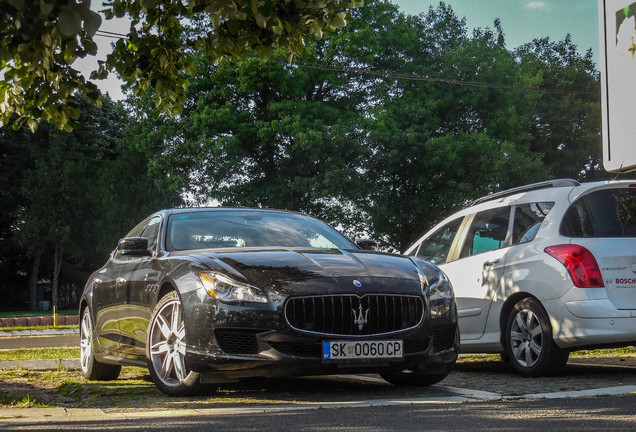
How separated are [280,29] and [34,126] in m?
2.71

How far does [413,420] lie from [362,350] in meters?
1.34

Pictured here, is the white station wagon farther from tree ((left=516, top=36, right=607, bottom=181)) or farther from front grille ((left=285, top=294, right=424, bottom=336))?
tree ((left=516, top=36, right=607, bottom=181))

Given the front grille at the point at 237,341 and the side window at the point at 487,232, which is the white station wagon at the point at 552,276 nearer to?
the side window at the point at 487,232

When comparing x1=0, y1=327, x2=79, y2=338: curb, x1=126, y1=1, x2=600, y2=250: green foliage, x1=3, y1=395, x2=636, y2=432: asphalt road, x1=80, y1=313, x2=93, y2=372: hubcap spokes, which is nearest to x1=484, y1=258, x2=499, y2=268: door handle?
x1=3, y1=395, x2=636, y2=432: asphalt road

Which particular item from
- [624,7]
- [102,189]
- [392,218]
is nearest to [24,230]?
[102,189]

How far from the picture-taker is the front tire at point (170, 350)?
21.8 ft

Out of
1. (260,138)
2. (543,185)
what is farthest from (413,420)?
(260,138)

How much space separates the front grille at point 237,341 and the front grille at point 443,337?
141cm

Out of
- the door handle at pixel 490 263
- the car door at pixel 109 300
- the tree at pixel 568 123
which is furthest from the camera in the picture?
the tree at pixel 568 123

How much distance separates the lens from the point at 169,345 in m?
6.89

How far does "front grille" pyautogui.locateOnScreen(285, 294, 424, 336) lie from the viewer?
21.4 ft

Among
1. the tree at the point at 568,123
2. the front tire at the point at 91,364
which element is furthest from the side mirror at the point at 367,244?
the tree at the point at 568,123

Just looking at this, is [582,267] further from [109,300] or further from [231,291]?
[109,300]

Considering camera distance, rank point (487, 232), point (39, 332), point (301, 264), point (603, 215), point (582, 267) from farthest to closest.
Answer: point (39, 332), point (487, 232), point (603, 215), point (582, 267), point (301, 264)
